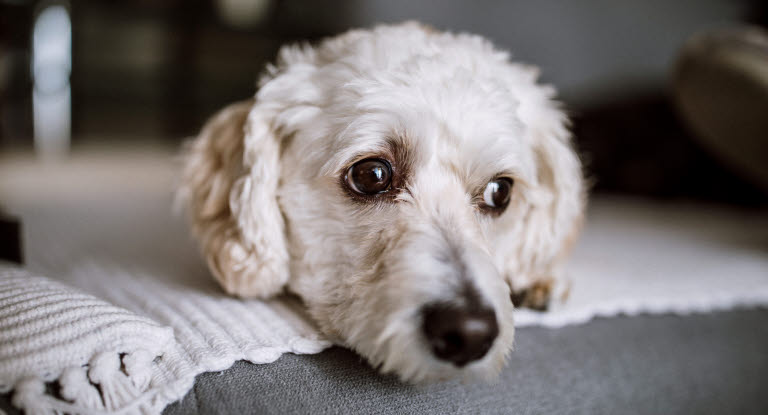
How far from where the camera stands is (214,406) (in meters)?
0.76

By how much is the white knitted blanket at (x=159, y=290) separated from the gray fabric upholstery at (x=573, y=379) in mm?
35

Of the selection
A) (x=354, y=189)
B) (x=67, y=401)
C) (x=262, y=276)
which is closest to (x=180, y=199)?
(x=262, y=276)

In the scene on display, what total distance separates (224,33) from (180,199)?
3.25 metres

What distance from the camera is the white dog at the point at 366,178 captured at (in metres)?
0.90

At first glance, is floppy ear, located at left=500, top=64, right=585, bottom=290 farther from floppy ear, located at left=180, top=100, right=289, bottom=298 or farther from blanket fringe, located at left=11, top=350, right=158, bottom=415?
blanket fringe, located at left=11, top=350, right=158, bottom=415

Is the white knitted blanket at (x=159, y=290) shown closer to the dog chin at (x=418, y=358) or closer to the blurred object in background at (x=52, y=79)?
the dog chin at (x=418, y=358)

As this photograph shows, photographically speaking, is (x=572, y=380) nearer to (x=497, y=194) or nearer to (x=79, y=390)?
(x=497, y=194)

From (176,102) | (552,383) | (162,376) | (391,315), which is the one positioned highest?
(391,315)

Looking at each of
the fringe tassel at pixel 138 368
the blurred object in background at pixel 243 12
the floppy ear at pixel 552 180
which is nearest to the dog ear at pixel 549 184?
the floppy ear at pixel 552 180

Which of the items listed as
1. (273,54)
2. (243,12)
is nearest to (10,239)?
(273,54)

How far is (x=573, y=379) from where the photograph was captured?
1.06 meters

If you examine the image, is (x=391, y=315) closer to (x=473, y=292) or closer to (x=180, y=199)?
(x=473, y=292)

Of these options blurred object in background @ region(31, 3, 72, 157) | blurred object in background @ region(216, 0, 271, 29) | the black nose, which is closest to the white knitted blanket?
the black nose

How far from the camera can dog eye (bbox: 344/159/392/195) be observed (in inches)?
40.4
